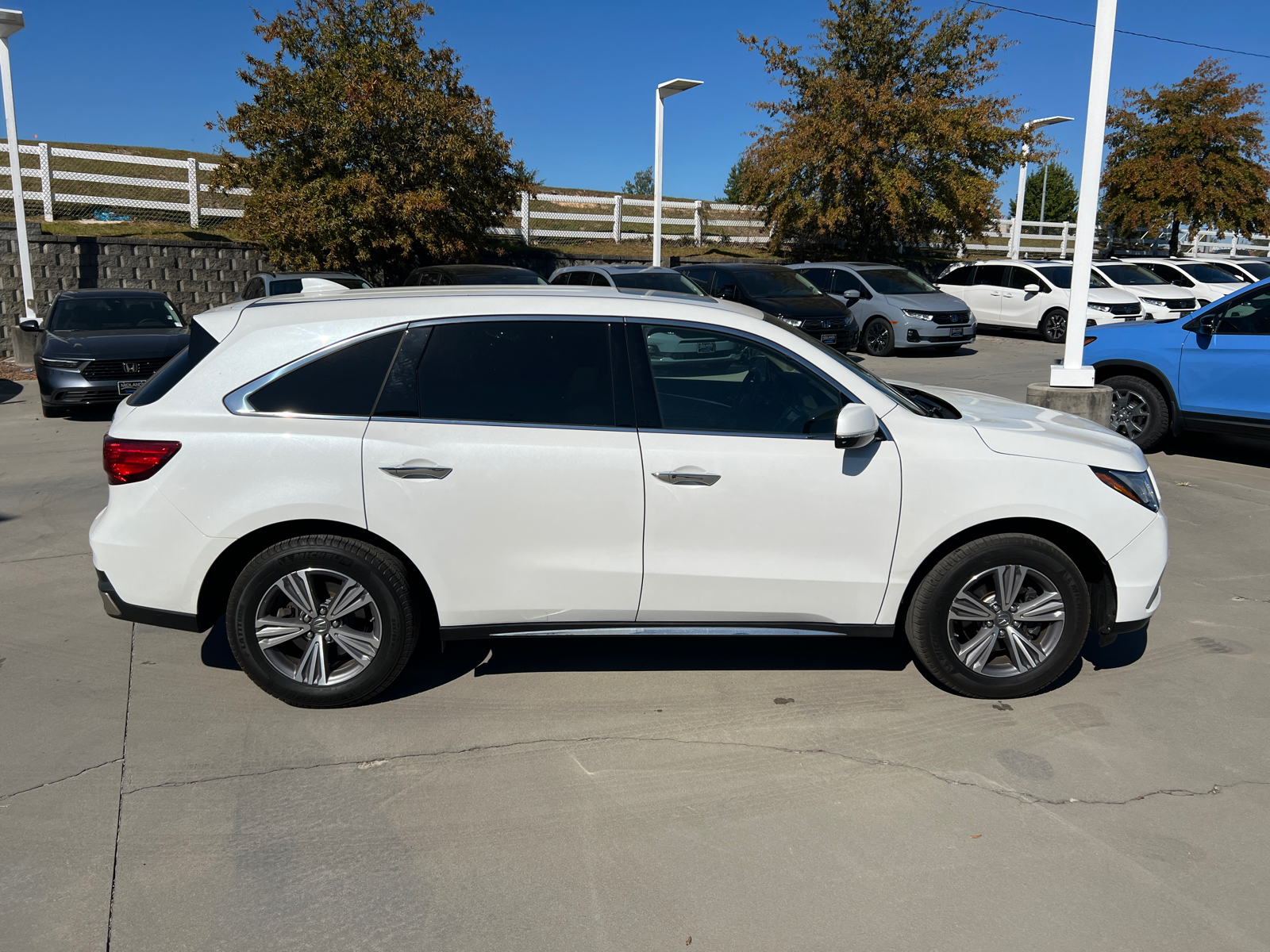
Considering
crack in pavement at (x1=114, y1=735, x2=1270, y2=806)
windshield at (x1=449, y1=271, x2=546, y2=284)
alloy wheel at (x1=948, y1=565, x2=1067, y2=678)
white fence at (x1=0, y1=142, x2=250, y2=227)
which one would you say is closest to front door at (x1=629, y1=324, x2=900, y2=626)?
alloy wheel at (x1=948, y1=565, x2=1067, y2=678)

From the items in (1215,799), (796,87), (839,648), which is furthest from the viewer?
(796,87)

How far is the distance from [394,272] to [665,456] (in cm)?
1873

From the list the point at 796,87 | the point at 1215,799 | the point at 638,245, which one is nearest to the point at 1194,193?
the point at 796,87

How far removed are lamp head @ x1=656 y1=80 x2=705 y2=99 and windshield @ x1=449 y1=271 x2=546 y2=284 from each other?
722 cm

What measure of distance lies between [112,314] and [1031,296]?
1725cm

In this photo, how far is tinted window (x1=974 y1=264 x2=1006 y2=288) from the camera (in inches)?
844

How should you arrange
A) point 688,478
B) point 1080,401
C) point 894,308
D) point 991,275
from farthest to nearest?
point 991,275, point 894,308, point 1080,401, point 688,478

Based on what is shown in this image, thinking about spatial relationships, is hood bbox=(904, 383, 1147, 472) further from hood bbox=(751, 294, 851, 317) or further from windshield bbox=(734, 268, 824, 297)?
windshield bbox=(734, 268, 824, 297)

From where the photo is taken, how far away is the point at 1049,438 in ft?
13.6

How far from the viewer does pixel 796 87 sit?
24.5 meters

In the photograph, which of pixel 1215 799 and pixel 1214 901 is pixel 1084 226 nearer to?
pixel 1215 799

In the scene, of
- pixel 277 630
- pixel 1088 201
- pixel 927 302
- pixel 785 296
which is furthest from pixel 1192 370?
pixel 927 302

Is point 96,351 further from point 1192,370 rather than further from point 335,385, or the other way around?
point 1192,370

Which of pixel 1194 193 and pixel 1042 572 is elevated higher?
pixel 1194 193
